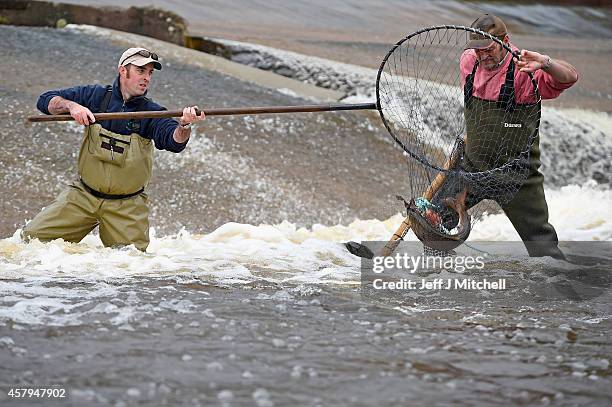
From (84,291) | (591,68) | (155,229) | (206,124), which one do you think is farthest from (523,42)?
(84,291)

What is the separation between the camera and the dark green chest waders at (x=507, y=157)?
5.34 meters

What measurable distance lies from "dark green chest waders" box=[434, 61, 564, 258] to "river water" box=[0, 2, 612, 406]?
0.36 m

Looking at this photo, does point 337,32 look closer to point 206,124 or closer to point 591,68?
point 591,68

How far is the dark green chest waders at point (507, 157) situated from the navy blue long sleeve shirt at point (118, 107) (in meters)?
1.64

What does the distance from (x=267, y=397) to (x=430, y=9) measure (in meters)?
17.3

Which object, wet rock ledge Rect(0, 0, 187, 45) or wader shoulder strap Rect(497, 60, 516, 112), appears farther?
wet rock ledge Rect(0, 0, 187, 45)

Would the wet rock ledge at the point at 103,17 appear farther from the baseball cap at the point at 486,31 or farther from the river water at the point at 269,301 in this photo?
the baseball cap at the point at 486,31

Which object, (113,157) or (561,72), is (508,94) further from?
(113,157)

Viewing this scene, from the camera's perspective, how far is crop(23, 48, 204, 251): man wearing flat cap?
5305 millimetres

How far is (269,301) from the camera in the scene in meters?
4.73

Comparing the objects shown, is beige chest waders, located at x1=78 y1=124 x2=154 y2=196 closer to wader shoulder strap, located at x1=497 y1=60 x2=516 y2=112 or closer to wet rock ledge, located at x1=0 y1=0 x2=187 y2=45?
wader shoulder strap, located at x1=497 y1=60 x2=516 y2=112

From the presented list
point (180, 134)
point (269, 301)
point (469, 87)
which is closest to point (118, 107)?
point (180, 134)

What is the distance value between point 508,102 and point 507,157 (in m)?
0.32

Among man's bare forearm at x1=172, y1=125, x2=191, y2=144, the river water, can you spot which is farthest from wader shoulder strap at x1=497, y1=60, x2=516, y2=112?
man's bare forearm at x1=172, y1=125, x2=191, y2=144
